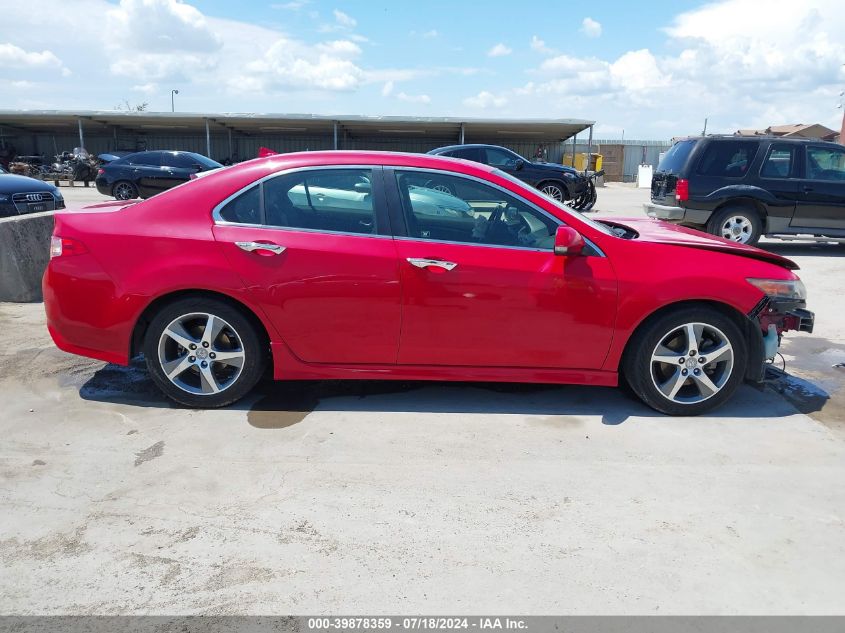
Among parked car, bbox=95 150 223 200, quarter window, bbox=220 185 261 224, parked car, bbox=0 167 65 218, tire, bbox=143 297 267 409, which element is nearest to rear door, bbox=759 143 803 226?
quarter window, bbox=220 185 261 224

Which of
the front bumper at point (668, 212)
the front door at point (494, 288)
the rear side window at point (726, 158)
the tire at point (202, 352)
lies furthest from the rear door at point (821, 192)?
the tire at point (202, 352)

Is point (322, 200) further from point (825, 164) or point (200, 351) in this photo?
point (825, 164)

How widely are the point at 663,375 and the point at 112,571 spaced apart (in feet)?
10.9

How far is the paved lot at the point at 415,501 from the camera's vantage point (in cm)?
260

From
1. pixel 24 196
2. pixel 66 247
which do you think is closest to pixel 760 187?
pixel 66 247

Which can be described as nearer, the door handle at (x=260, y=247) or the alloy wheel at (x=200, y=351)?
the door handle at (x=260, y=247)

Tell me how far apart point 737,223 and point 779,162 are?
1154 mm

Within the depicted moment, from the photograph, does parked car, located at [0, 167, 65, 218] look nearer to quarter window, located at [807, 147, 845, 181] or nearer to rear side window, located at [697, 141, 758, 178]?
rear side window, located at [697, 141, 758, 178]

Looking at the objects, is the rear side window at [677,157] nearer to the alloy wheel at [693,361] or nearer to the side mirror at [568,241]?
the alloy wheel at [693,361]

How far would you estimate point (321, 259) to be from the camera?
13.1 feet

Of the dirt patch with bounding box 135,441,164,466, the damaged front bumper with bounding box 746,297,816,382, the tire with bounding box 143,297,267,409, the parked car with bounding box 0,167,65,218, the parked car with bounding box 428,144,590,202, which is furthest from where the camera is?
the parked car with bounding box 428,144,590,202

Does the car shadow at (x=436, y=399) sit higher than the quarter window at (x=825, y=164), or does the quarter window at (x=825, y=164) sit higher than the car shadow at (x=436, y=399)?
the quarter window at (x=825, y=164)

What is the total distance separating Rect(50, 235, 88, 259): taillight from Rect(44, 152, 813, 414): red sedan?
12mm

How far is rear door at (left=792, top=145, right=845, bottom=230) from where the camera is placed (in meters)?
10.4
